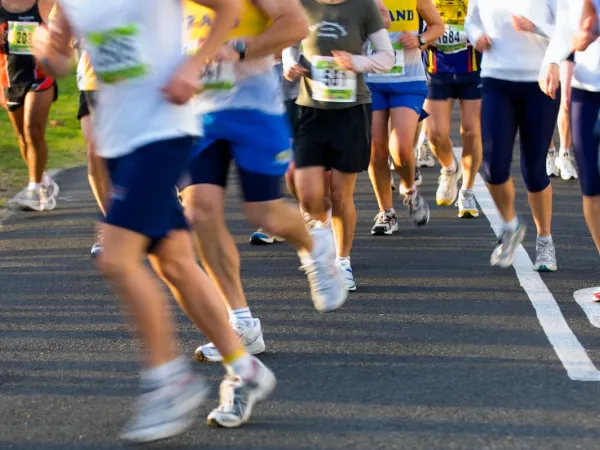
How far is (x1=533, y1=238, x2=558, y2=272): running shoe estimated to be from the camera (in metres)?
7.62

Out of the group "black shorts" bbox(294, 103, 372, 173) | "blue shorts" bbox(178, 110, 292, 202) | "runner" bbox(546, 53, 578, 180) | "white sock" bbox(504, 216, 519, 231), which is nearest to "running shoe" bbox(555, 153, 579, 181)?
"runner" bbox(546, 53, 578, 180)

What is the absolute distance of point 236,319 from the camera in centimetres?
573

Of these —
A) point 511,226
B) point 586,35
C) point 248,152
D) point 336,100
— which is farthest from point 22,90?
point 586,35

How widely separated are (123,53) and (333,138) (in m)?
2.87

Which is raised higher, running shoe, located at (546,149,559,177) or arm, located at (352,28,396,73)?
arm, located at (352,28,396,73)

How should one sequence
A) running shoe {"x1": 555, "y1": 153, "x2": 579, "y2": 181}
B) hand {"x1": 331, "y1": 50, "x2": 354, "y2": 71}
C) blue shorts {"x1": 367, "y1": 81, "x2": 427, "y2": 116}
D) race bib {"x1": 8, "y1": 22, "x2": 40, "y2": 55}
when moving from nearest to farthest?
hand {"x1": 331, "y1": 50, "x2": 354, "y2": 71}
blue shorts {"x1": 367, "y1": 81, "x2": 427, "y2": 116}
race bib {"x1": 8, "y1": 22, "x2": 40, "y2": 55}
running shoe {"x1": 555, "y1": 153, "x2": 579, "y2": 181}

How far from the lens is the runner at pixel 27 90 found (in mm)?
9820

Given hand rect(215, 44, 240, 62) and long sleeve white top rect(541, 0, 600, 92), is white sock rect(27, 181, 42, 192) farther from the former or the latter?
hand rect(215, 44, 240, 62)

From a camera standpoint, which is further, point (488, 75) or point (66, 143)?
point (66, 143)

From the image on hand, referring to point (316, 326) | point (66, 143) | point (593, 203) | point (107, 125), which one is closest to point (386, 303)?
point (316, 326)

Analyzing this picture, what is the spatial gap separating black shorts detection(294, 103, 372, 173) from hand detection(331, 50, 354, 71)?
0.30 meters

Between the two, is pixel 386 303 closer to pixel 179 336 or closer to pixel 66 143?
pixel 179 336

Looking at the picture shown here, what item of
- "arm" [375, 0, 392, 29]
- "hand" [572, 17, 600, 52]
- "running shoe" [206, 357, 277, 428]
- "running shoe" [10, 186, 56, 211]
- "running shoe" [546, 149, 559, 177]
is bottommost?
"running shoe" [546, 149, 559, 177]

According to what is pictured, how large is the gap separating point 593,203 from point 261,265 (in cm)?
221
